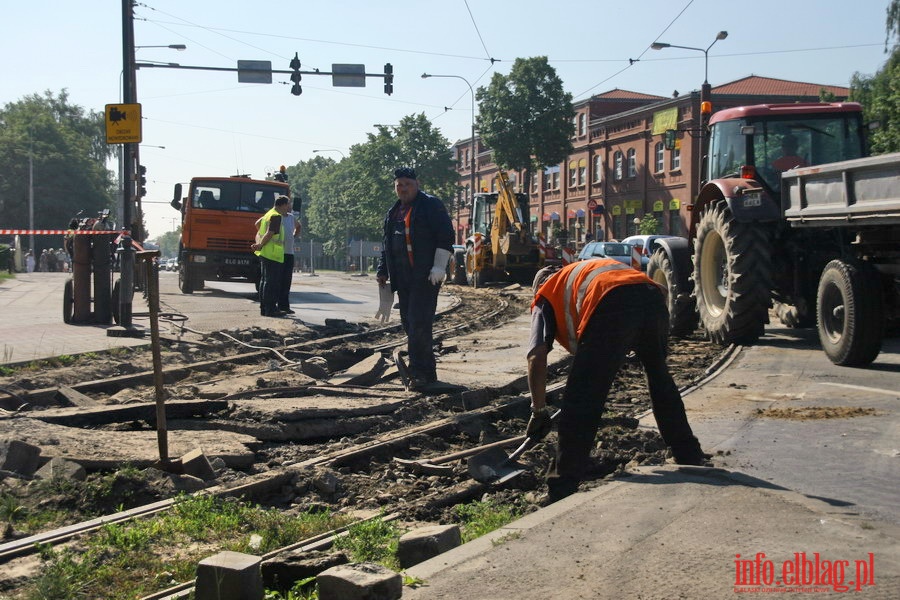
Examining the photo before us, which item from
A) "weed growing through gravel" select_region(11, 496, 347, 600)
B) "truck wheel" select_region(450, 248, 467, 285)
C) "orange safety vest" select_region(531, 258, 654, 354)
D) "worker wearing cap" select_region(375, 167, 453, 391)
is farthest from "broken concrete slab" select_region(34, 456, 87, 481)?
"truck wheel" select_region(450, 248, 467, 285)

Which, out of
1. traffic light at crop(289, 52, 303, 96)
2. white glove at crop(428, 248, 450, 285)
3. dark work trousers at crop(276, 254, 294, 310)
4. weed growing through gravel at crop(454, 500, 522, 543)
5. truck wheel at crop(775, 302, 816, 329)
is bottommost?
weed growing through gravel at crop(454, 500, 522, 543)

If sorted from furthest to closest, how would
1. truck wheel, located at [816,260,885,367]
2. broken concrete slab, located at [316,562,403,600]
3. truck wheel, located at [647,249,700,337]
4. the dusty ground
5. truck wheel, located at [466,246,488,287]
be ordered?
truck wheel, located at [466,246,488,287]
truck wheel, located at [647,249,700,337]
truck wheel, located at [816,260,885,367]
the dusty ground
broken concrete slab, located at [316,562,403,600]

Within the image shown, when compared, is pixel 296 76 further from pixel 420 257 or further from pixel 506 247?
pixel 420 257

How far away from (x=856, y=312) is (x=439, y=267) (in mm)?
4089

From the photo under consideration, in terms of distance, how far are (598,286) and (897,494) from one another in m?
1.77

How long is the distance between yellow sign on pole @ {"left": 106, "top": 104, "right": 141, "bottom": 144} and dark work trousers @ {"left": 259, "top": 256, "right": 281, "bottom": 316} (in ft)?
15.5

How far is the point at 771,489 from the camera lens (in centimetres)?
462

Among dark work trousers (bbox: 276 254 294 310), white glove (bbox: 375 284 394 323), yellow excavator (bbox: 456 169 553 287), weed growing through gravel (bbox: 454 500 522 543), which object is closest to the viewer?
weed growing through gravel (bbox: 454 500 522 543)

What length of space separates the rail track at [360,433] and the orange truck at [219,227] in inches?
477

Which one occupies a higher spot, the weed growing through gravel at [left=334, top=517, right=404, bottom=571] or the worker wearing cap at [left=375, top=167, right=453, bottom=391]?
the worker wearing cap at [left=375, top=167, right=453, bottom=391]

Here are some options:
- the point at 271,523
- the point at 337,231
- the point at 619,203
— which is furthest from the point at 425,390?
the point at 337,231

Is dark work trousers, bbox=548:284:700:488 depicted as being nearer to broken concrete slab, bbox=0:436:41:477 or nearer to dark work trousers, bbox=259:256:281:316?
broken concrete slab, bbox=0:436:41:477

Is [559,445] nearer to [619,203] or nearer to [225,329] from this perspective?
[225,329]

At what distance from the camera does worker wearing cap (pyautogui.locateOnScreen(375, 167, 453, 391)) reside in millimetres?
8438
